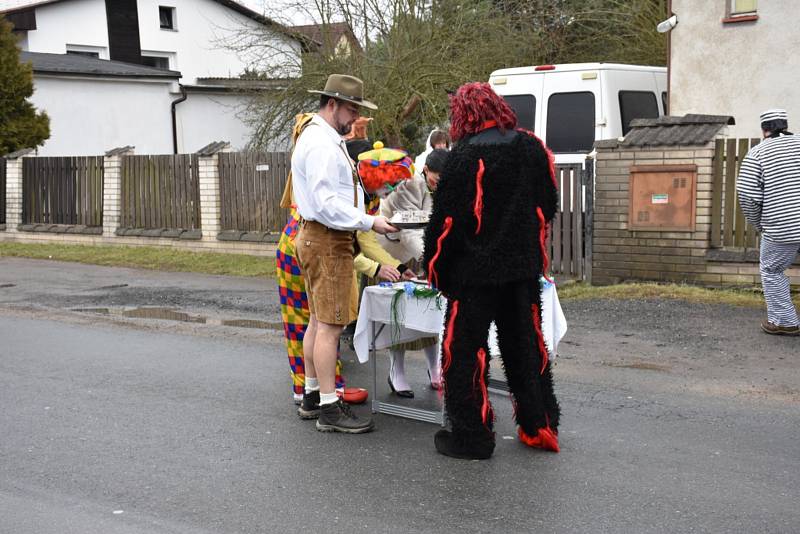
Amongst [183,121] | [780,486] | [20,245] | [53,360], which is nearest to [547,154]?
[780,486]

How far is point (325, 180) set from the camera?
5930mm

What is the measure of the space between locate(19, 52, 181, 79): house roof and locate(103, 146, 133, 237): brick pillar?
9997 mm

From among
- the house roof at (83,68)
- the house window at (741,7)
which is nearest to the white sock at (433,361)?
the house window at (741,7)

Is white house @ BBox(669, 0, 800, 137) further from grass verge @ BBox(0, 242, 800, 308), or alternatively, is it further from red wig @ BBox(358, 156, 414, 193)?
red wig @ BBox(358, 156, 414, 193)

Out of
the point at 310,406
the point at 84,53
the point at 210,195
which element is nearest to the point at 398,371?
the point at 310,406

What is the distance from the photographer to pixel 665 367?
792 centimetres

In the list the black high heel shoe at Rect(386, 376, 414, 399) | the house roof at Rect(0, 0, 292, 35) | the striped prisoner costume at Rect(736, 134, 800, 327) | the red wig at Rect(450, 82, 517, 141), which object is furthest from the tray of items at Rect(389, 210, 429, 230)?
the house roof at Rect(0, 0, 292, 35)

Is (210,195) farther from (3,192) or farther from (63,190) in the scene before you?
(3,192)

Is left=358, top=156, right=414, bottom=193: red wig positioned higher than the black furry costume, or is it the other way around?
left=358, top=156, right=414, bottom=193: red wig

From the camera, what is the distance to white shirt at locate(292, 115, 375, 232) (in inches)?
234

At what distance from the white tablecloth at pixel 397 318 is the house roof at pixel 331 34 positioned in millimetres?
15149

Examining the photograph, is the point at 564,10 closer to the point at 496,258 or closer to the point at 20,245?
the point at 20,245

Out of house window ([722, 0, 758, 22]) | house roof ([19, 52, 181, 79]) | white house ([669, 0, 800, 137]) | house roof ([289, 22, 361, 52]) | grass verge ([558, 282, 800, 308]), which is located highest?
house roof ([19, 52, 181, 79])

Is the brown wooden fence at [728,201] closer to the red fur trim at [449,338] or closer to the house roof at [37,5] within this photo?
the red fur trim at [449,338]
